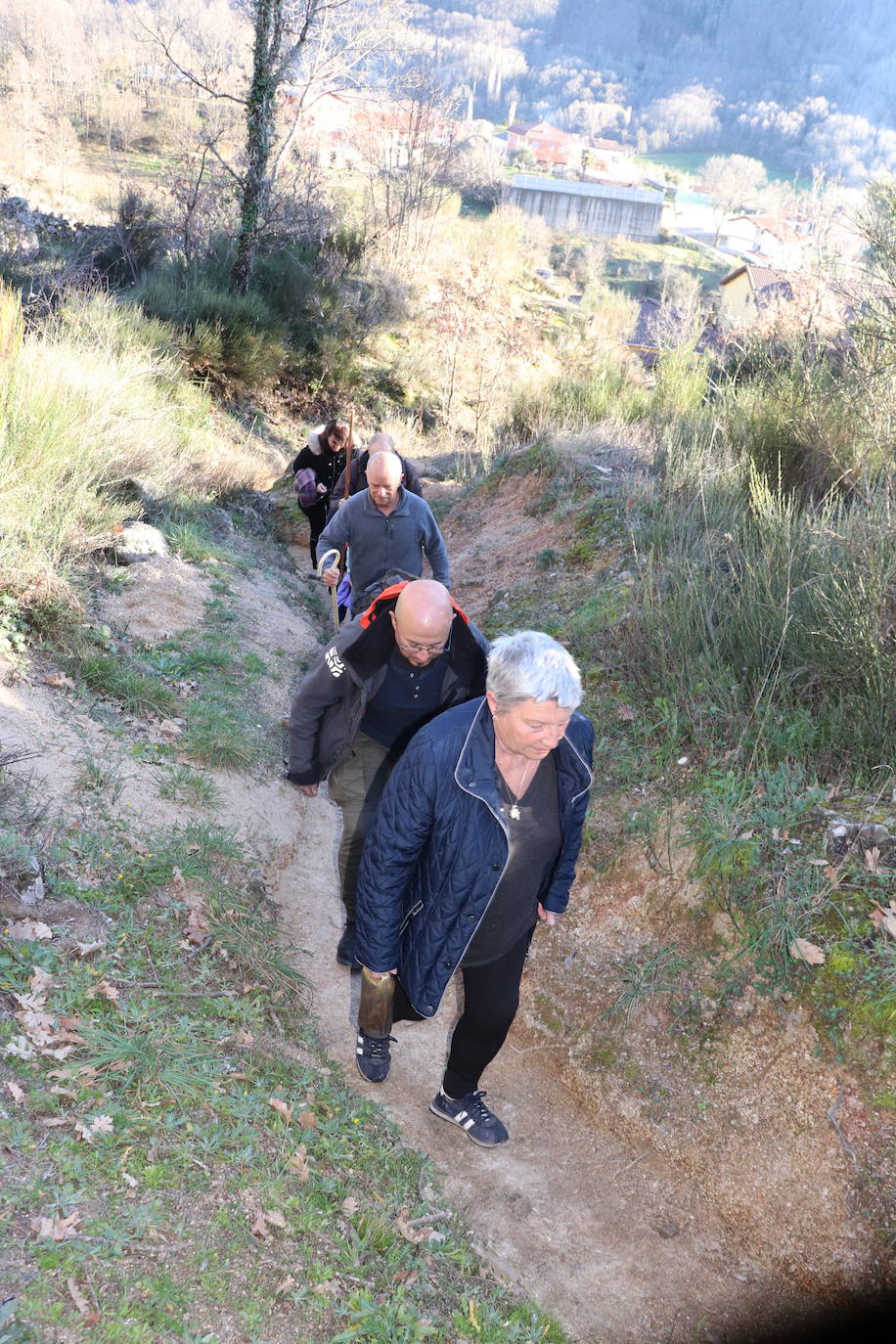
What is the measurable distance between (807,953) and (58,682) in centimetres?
438

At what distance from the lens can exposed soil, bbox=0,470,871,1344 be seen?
347 cm

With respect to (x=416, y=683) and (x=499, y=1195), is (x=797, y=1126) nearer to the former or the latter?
(x=499, y=1195)

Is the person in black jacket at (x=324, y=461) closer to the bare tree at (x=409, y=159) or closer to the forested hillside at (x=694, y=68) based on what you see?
the bare tree at (x=409, y=159)

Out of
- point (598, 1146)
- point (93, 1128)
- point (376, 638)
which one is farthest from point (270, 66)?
point (93, 1128)

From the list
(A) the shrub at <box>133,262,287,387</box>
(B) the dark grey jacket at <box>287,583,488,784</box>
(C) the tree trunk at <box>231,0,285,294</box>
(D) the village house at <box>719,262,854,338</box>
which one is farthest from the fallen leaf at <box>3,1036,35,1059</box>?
(C) the tree trunk at <box>231,0,285,294</box>

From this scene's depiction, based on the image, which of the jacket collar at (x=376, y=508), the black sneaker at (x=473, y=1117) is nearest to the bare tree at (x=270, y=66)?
the jacket collar at (x=376, y=508)

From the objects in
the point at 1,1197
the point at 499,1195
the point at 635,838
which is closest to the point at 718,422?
the point at 635,838

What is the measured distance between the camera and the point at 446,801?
2953 millimetres

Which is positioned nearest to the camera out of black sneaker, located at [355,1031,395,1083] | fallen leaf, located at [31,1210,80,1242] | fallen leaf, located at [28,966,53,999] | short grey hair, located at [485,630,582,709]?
fallen leaf, located at [31,1210,80,1242]

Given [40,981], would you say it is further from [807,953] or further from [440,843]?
[807,953]

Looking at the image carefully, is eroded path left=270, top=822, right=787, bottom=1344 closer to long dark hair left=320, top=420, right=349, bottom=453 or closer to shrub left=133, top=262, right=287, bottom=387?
long dark hair left=320, top=420, right=349, bottom=453

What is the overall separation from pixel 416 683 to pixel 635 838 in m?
1.88

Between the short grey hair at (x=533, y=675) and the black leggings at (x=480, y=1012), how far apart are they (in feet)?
3.29

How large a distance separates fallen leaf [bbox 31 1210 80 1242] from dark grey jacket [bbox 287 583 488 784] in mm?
1800
